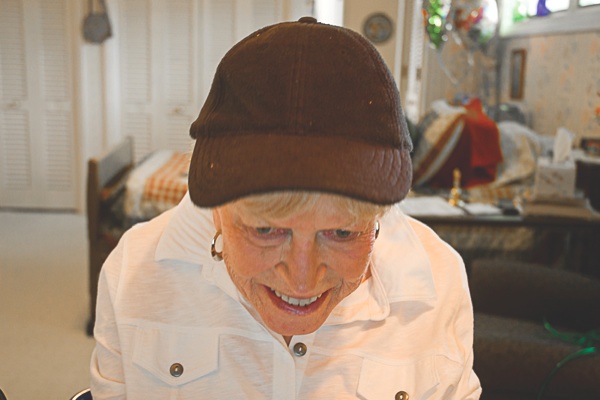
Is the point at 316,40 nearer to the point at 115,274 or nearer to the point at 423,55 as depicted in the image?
the point at 115,274

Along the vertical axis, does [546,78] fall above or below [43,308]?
above

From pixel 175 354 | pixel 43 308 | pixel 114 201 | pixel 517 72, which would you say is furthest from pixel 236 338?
pixel 517 72

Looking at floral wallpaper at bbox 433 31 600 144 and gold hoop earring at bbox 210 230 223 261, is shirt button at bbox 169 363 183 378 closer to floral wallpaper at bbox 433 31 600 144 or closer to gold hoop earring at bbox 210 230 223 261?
gold hoop earring at bbox 210 230 223 261

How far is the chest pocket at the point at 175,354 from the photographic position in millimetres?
1000

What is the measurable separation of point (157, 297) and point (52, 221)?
496cm

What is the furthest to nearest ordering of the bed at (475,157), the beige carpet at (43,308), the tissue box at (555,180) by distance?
the bed at (475,157), the beige carpet at (43,308), the tissue box at (555,180)

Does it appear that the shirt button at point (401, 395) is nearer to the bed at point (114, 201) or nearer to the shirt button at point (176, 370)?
the shirt button at point (176, 370)

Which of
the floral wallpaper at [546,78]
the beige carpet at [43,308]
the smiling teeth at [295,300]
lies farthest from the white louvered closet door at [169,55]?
the smiling teeth at [295,300]

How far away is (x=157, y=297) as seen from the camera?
40.4 inches

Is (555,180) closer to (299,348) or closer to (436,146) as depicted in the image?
(436,146)

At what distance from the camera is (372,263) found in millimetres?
1052

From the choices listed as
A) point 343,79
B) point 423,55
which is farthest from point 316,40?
point 423,55

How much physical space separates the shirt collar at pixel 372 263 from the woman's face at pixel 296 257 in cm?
12

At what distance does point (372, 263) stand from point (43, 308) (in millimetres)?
3178
